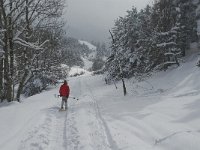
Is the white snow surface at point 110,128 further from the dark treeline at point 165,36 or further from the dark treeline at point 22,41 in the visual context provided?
the dark treeline at point 165,36

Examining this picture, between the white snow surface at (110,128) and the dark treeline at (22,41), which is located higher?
the dark treeline at (22,41)

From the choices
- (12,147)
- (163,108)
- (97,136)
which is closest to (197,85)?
(163,108)

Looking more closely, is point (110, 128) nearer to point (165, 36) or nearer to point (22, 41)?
point (22, 41)

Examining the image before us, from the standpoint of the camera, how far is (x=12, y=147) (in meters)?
10.7

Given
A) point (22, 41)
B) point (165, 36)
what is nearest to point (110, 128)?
point (22, 41)

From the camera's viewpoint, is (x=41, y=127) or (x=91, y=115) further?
(x=91, y=115)

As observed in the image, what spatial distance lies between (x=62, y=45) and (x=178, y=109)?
51.6 feet

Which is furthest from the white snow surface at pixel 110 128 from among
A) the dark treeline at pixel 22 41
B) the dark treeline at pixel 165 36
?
the dark treeline at pixel 165 36

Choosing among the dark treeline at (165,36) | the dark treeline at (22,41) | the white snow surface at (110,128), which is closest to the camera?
the white snow surface at (110,128)

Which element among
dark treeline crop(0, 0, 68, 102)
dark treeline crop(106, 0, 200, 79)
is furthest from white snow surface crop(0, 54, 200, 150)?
dark treeline crop(106, 0, 200, 79)

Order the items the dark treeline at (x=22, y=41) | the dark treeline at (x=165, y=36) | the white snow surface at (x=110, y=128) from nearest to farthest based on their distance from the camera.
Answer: the white snow surface at (x=110, y=128) → the dark treeline at (x=22, y=41) → the dark treeline at (x=165, y=36)

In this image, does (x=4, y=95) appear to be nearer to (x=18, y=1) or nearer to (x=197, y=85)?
(x=18, y=1)

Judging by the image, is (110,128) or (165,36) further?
(165,36)

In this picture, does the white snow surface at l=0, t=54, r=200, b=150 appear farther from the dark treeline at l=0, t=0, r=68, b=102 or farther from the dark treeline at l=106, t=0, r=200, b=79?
the dark treeline at l=106, t=0, r=200, b=79
